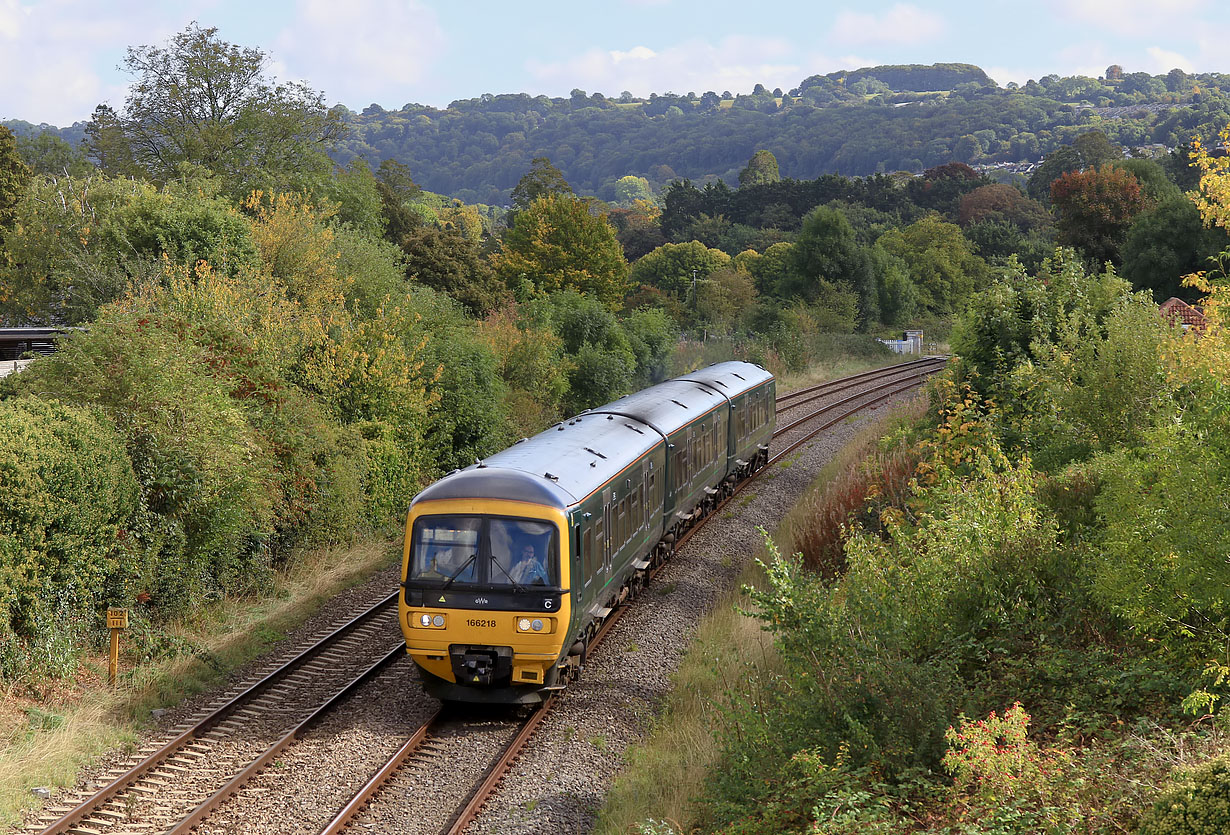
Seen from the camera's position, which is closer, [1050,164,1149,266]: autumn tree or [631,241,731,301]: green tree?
[1050,164,1149,266]: autumn tree

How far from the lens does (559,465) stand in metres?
13.1

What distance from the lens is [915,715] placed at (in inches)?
316

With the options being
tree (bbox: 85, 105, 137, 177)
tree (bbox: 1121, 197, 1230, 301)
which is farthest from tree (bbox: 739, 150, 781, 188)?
tree (bbox: 85, 105, 137, 177)

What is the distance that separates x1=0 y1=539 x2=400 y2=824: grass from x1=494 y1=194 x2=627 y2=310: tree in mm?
34679

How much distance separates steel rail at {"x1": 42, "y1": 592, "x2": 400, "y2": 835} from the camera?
939 cm

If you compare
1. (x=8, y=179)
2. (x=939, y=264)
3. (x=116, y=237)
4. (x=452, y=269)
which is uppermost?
(x=8, y=179)

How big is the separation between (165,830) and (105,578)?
5.51 metres

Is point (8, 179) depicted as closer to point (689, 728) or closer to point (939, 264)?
point (689, 728)

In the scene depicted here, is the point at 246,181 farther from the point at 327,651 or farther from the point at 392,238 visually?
the point at 327,651

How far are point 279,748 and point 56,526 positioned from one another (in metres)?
4.37

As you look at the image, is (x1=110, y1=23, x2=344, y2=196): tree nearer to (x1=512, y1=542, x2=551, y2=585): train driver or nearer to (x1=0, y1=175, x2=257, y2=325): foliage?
(x1=0, y1=175, x2=257, y2=325): foliage

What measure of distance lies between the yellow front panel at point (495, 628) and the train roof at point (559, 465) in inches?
6.3

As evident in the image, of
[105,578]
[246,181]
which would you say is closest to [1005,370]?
[105,578]

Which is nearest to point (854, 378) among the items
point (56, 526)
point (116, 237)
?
point (116, 237)
